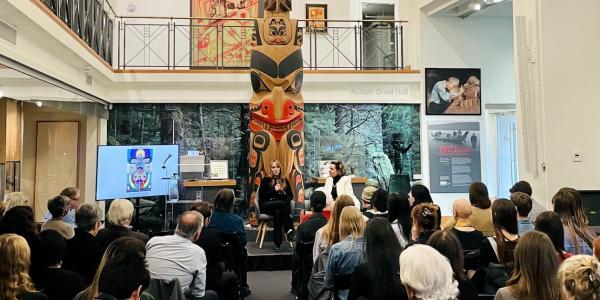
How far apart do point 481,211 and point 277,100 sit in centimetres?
372

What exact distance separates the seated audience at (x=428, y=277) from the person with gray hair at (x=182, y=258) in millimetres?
1607

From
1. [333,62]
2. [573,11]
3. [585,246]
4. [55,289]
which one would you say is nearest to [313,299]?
[55,289]

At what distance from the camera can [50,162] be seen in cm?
876

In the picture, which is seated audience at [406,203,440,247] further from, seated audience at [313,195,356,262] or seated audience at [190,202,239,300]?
seated audience at [190,202,239,300]

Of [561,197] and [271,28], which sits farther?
[271,28]

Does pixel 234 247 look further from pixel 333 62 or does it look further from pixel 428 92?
pixel 333 62

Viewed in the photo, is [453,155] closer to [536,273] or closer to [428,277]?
[536,273]

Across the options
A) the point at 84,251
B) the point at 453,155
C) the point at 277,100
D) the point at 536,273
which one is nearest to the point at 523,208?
the point at 536,273

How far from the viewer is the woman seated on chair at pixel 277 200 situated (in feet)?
19.2

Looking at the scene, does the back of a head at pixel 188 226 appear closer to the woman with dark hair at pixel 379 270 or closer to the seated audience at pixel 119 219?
the seated audience at pixel 119 219

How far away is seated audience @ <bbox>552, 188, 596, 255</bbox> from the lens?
3.21 meters

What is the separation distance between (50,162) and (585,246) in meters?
8.94

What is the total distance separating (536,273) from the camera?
1968 millimetres

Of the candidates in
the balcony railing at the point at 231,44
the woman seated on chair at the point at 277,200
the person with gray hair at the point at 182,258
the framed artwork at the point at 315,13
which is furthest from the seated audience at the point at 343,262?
the framed artwork at the point at 315,13
